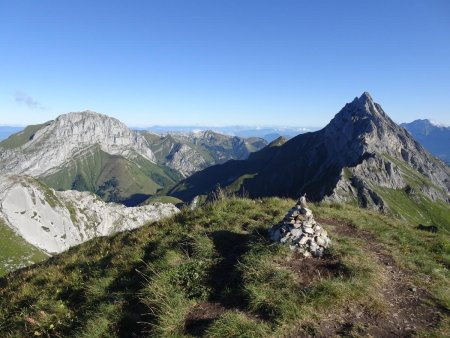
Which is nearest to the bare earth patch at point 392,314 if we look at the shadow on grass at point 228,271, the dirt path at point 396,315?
the dirt path at point 396,315

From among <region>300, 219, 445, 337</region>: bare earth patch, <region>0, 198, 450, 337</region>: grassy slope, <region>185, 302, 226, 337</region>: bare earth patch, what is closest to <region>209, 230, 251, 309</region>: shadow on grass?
<region>0, 198, 450, 337</region>: grassy slope

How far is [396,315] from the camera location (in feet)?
34.4

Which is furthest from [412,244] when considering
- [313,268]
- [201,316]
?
[201,316]

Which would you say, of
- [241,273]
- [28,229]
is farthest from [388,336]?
[28,229]

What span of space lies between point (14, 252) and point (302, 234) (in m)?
179

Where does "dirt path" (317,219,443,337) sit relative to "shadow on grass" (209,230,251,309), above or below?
below

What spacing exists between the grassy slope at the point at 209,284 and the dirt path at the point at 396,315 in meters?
0.24

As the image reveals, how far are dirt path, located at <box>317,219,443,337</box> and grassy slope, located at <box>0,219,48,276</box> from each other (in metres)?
159

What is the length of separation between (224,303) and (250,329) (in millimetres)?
1780

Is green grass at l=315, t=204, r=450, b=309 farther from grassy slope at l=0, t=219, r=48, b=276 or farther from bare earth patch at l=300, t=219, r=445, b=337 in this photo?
grassy slope at l=0, t=219, r=48, b=276

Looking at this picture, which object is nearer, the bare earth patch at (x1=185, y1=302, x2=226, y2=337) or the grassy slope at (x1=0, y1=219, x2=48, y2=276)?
the bare earth patch at (x1=185, y1=302, x2=226, y2=337)

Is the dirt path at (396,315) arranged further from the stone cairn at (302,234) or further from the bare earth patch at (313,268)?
the stone cairn at (302,234)

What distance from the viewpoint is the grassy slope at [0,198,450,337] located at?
10.5 meters

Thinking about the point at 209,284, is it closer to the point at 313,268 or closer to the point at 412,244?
the point at 313,268
